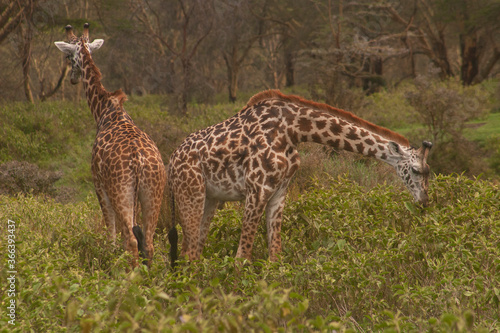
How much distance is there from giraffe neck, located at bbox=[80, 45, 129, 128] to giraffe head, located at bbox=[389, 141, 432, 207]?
3.35m

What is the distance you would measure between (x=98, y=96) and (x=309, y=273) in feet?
12.9

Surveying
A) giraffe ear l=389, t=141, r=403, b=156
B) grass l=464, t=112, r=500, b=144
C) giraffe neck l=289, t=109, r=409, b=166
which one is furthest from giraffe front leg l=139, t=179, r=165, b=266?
grass l=464, t=112, r=500, b=144

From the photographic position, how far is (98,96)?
7012 mm

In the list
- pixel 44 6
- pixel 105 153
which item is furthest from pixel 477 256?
pixel 44 6

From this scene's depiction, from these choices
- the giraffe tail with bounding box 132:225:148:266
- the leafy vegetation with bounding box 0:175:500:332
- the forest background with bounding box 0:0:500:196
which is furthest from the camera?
the forest background with bounding box 0:0:500:196

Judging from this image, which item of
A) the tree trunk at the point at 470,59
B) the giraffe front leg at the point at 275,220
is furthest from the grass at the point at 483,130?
the giraffe front leg at the point at 275,220

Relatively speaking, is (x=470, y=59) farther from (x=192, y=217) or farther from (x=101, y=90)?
(x=192, y=217)

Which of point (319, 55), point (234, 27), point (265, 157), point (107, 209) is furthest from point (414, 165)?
point (234, 27)

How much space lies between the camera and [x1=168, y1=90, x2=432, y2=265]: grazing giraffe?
535 centimetres

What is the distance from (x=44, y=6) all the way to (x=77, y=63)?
9.08m

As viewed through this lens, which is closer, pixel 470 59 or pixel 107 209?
pixel 107 209

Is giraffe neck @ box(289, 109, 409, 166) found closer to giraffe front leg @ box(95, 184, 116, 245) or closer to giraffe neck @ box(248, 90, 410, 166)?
giraffe neck @ box(248, 90, 410, 166)

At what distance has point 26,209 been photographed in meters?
8.02

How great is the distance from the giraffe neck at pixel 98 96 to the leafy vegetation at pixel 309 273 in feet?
4.90
